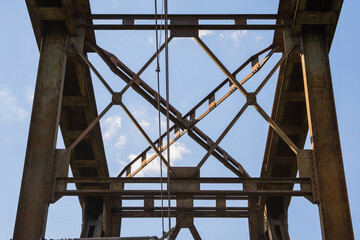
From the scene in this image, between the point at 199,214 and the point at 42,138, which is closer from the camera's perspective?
the point at 42,138

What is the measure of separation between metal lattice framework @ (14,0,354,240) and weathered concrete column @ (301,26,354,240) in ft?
0.07

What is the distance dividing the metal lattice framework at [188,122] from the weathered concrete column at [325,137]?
0.07 feet

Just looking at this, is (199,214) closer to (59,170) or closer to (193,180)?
(193,180)

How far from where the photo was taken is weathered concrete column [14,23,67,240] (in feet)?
34.5

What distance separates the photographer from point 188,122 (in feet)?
52.6

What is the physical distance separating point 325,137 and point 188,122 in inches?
211

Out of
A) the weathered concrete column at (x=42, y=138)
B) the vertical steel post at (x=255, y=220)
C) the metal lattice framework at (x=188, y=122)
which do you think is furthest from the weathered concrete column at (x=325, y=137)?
the vertical steel post at (x=255, y=220)

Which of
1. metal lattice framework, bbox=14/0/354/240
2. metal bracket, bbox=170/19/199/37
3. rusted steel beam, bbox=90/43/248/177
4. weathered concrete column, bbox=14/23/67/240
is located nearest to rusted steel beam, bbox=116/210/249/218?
metal lattice framework, bbox=14/0/354/240

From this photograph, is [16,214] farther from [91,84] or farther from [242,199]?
[242,199]

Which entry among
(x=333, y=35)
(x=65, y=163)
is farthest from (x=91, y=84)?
(x=333, y=35)

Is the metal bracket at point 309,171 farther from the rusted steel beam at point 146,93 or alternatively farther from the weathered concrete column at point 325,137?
the rusted steel beam at point 146,93

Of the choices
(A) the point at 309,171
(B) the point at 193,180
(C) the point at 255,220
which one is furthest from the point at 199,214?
(A) the point at 309,171

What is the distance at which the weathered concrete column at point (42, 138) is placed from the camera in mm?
10516

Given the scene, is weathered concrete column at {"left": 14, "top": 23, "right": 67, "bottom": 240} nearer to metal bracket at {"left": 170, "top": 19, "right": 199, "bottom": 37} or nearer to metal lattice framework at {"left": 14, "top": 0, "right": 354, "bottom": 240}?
metal lattice framework at {"left": 14, "top": 0, "right": 354, "bottom": 240}
